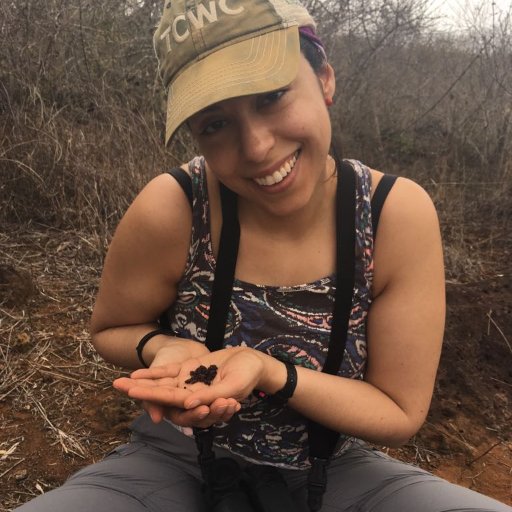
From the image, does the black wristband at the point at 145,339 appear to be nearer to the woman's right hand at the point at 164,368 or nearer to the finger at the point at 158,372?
the woman's right hand at the point at 164,368

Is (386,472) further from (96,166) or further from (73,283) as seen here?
A: (96,166)

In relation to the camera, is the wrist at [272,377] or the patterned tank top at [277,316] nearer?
the wrist at [272,377]

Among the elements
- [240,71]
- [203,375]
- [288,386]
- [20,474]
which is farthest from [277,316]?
[20,474]

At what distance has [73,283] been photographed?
2.87 m

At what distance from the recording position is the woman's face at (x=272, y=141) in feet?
3.46

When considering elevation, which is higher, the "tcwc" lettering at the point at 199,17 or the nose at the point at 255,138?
the "tcwc" lettering at the point at 199,17

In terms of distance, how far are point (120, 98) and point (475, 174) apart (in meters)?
3.00

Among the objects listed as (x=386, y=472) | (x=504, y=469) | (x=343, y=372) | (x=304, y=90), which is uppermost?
(x=304, y=90)

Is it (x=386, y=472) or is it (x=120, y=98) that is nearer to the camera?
(x=386, y=472)

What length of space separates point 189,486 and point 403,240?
733 millimetres

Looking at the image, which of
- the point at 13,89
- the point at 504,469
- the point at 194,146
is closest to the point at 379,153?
the point at 194,146

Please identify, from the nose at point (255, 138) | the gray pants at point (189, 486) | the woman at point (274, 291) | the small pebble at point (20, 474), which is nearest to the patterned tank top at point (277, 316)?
the woman at point (274, 291)

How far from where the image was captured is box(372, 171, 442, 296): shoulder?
3.91 ft

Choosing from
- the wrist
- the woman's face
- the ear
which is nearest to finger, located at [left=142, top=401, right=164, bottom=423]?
the wrist
